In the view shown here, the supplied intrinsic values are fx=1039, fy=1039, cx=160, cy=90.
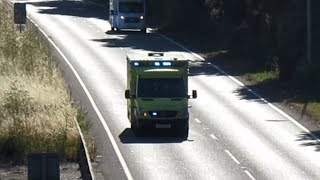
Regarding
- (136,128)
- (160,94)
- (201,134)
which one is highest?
(160,94)

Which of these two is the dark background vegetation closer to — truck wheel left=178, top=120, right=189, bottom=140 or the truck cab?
truck wheel left=178, top=120, right=189, bottom=140

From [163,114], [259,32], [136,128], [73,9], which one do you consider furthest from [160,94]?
[73,9]

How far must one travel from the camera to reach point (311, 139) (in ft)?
127

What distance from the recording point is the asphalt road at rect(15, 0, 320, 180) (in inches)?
1300

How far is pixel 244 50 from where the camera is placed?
6400 centimetres

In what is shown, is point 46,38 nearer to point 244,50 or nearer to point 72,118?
point 244,50

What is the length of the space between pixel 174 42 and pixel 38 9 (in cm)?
2666

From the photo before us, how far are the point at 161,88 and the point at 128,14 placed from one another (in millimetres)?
38063

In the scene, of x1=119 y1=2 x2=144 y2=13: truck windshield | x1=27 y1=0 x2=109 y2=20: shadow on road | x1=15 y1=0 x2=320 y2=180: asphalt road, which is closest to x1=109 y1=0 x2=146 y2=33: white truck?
x1=119 y1=2 x2=144 y2=13: truck windshield

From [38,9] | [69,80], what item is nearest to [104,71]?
[69,80]

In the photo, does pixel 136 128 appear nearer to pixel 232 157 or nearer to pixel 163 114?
pixel 163 114

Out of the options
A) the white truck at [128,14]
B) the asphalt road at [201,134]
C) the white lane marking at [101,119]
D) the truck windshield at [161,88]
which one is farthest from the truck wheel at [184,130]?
the white truck at [128,14]

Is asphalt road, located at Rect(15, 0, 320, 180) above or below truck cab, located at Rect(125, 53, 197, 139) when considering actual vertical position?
below

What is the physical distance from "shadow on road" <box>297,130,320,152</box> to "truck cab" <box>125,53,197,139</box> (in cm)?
433
